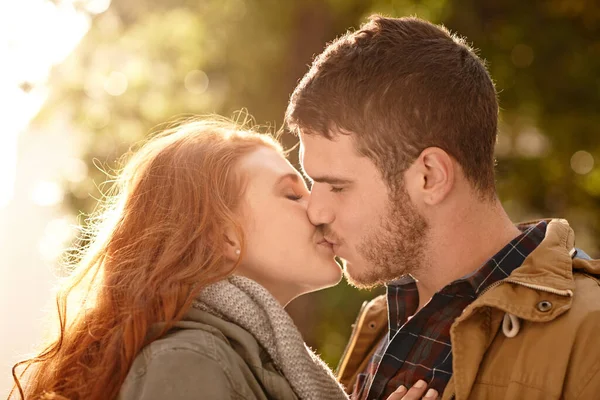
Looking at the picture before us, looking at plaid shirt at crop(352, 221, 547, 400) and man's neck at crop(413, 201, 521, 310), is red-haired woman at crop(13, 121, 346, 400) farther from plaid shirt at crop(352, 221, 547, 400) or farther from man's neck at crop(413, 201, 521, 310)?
man's neck at crop(413, 201, 521, 310)

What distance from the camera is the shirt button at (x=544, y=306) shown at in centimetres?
231

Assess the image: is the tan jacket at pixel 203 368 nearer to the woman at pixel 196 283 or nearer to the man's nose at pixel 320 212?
the woman at pixel 196 283

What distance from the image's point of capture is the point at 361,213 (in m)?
2.78

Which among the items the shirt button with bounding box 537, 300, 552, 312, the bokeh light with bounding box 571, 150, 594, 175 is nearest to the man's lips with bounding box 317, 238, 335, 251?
the shirt button with bounding box 537, 300, 552, 312

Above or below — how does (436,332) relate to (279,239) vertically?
below

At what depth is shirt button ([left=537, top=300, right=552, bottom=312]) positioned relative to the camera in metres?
2.31

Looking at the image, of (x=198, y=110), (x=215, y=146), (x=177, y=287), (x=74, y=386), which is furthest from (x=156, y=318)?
(x=198, y=110)

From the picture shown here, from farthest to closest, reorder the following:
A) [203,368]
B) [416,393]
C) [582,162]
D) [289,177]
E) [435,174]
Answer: [582,162], [289,177], [435,174], [416,393], [203,368]

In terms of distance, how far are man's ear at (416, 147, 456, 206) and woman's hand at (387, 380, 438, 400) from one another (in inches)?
22.6

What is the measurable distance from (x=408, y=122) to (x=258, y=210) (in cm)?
55

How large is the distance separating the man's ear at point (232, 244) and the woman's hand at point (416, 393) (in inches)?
25.2

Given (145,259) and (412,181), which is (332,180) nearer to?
(412,181)

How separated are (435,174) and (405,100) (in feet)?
0.83

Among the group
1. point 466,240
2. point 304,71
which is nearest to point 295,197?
point 466,240
